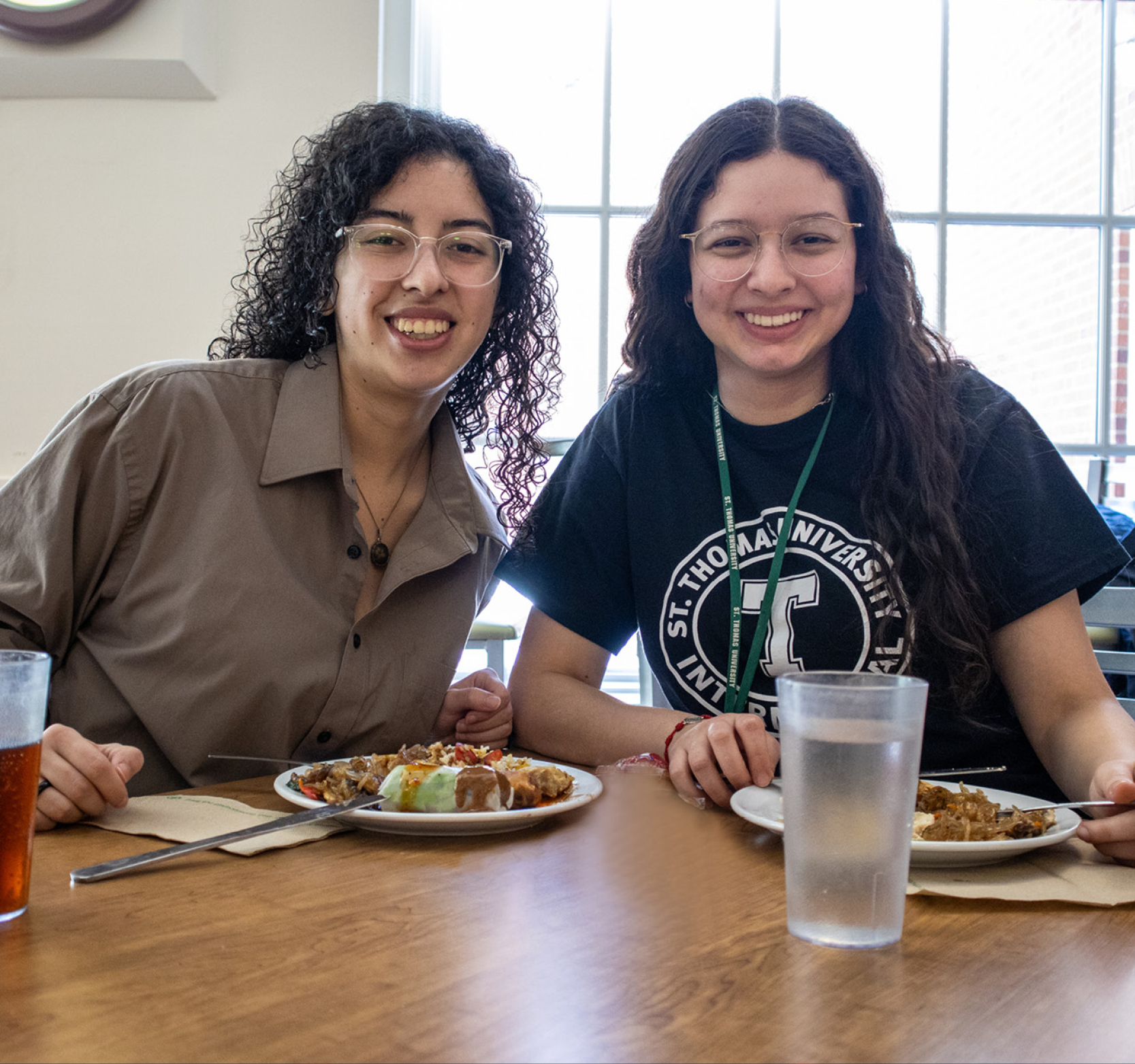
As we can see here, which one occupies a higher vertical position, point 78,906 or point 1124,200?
point 1124,200

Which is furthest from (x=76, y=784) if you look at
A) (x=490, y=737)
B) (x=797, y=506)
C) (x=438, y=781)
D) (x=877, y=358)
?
(x=877, y=358)

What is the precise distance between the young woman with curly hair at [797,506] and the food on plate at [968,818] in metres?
0.31

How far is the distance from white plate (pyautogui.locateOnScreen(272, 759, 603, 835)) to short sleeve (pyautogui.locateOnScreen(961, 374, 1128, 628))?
639mm

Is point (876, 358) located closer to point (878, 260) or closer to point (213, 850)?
point (878, 260)

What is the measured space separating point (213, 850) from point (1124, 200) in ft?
11.8

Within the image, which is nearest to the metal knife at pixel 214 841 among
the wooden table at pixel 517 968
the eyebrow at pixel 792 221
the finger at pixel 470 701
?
the wooden table at pixel 517 968

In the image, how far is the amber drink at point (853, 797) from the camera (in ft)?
1.96

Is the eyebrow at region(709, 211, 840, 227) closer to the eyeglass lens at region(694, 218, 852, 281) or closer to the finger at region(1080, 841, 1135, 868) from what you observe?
the eyeglass lens at region(694, 218, 852, 281)

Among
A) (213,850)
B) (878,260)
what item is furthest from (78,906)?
(878,260)

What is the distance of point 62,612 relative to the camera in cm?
115

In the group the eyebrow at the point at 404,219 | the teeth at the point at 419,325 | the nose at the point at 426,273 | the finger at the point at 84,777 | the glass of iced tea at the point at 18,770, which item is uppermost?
the eyebrow at the point at 404,219

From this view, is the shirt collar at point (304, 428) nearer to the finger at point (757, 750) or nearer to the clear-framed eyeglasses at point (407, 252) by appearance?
the clear-framed eyeglasses at point (407, 252)

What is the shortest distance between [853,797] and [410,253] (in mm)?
945

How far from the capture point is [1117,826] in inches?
30.6
